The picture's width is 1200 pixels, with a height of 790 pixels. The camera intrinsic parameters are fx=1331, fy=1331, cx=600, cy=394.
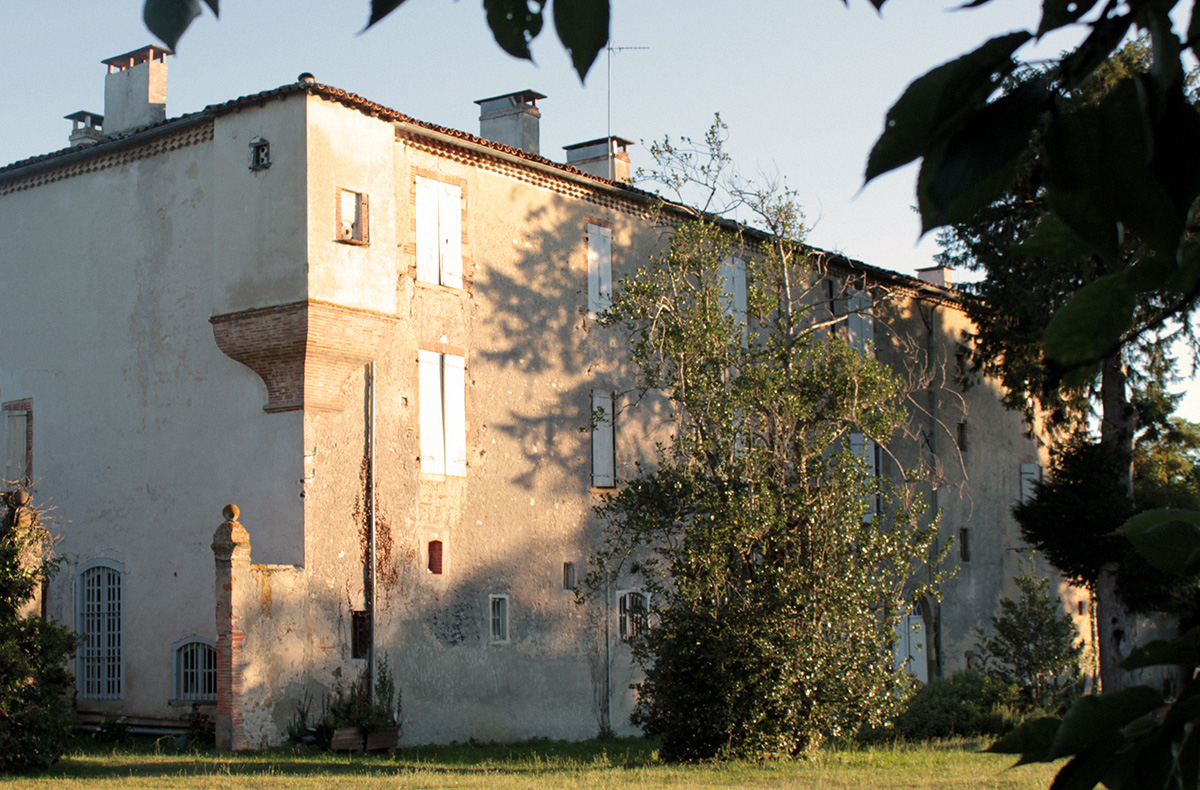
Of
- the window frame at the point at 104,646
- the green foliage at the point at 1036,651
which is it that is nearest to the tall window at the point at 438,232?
the window frame at the point at 104,646

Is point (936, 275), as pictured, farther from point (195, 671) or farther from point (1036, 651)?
point (195, 671)

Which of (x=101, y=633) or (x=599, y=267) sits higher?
(x=599, y=267)

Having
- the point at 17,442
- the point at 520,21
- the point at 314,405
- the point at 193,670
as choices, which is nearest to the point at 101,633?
the point at 193,670

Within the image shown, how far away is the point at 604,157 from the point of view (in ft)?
77.4

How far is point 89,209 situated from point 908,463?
16856 mm

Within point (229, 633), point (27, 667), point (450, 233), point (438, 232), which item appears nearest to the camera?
→ point (27, 667)

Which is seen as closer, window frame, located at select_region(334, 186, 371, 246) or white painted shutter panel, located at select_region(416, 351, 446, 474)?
window frame, located at select_region(334, 186, 371, 246)

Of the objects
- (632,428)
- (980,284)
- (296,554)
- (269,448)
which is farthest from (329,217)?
(980,284)

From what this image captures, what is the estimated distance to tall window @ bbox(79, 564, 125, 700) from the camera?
17.9 m

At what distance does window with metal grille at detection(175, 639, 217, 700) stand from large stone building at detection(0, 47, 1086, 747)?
0.04 m

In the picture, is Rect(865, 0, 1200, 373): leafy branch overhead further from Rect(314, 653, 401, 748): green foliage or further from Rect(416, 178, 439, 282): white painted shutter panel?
Rect(416, 178, 439, 282): white painted shutter panel

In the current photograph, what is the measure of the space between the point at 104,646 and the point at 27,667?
5344mm

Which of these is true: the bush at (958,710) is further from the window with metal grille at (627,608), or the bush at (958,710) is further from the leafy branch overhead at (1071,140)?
the leafy branch overhead at (1071,140)

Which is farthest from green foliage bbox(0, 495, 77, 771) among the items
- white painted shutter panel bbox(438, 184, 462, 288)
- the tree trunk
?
the tree trunk
